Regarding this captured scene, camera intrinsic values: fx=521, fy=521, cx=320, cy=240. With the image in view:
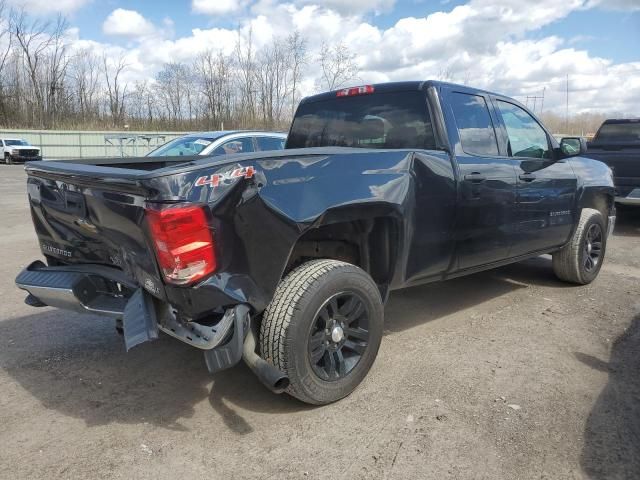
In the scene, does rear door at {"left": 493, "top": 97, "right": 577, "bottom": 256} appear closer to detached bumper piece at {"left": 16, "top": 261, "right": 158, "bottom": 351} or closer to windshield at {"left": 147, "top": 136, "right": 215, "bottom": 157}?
detached bumper piece at {"left": 16, "top": 261, "right": 158, "bottom": 351}

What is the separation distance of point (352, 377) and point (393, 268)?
787 millimetres

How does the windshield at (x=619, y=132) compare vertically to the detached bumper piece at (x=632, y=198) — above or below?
above

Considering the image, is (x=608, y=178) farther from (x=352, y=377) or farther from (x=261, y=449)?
(x=261, y=449)

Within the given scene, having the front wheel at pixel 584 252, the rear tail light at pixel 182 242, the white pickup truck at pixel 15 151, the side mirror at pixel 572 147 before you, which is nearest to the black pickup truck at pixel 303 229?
the rear tail light at pixel 182 242

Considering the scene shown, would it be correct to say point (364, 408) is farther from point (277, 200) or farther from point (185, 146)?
point (185, 146)

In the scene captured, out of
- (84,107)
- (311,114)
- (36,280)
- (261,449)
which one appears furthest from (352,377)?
(84,107)

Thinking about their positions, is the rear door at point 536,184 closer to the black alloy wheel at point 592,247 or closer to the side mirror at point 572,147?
the side mirror at point 572,147

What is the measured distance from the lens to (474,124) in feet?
13.9

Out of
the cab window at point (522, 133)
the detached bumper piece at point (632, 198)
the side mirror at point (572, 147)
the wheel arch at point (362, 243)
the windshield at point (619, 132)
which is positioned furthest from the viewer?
the windshield at point (619, 132)

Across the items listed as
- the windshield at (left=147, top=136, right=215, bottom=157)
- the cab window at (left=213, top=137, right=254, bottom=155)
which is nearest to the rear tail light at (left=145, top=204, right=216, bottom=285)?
the cab window at (left=213, top=137, right=254, bottom=155)

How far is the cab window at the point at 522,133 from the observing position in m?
4.67

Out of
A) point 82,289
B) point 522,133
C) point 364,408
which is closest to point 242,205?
point 82,289

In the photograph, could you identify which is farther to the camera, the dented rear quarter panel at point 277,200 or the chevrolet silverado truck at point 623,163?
the chevrolet silverado truck at point 623,163

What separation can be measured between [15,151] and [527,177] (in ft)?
109
